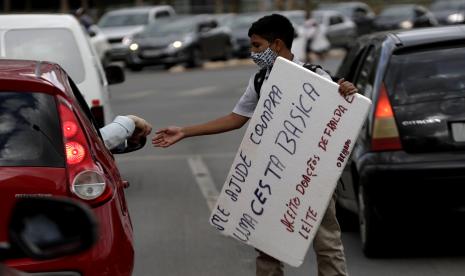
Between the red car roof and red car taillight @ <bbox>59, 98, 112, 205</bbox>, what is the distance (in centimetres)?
10

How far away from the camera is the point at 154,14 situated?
131ft

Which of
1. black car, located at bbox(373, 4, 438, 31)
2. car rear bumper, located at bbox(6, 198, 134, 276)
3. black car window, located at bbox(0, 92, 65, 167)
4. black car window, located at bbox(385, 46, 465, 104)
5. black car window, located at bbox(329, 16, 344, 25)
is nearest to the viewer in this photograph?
car rear bumper, located at bbox(6, 198, 134, 276)

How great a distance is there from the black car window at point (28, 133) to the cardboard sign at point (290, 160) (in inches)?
42.6

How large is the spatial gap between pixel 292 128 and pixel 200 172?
7.83m

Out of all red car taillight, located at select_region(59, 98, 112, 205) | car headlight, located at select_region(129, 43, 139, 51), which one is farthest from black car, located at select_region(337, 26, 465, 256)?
car headlight, located at select_region(129, 43, 139, 51)

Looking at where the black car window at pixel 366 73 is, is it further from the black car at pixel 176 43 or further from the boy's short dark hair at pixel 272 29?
the black car at pixel 176 43

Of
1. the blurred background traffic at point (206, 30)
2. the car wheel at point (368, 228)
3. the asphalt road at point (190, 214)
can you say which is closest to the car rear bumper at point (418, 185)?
the car wheel at point (368, 228)

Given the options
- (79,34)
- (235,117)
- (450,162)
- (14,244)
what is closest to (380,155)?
(450,162)

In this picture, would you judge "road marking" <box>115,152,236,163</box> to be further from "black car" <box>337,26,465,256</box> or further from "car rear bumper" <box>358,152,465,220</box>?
"car rear bumper" <box>358,152,465,220</box>

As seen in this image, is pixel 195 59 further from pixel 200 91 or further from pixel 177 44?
pixel 200 91

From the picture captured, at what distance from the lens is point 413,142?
809 cm

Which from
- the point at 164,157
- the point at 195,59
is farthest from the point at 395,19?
the point at 164,157

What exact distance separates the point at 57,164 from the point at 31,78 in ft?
1.47

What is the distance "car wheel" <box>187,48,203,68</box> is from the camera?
3572 cm
